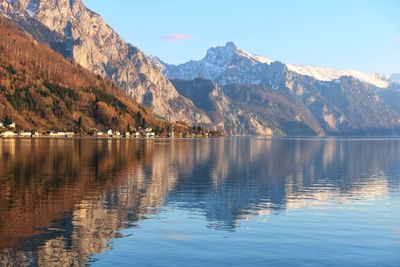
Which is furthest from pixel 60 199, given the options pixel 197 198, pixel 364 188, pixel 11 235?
pixel 364 188

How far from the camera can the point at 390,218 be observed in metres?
71.1

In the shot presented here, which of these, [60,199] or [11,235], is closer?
[11,235]

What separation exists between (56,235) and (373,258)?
2786cm

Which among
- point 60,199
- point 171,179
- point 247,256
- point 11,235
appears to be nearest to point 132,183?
point 171,179

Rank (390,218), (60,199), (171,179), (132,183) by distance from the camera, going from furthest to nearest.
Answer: (171,179), (132,183), (60,199), (390,218)

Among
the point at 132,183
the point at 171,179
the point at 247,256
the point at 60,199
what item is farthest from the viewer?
the point at 171,179

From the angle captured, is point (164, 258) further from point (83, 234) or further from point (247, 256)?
point (83, 234)

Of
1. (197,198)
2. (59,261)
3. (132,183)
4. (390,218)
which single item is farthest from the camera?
(132,183)

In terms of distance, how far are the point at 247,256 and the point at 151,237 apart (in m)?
10.7

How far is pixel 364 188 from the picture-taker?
345ft

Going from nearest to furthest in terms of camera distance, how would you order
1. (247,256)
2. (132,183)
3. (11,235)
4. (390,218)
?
(247,256) < (11,235) < (390,218) < (132,183)

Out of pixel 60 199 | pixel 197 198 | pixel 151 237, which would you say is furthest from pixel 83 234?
pixel 197 198

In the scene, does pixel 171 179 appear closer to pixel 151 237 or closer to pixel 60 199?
pixel 60 199

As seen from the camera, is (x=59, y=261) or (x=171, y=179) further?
(x=171, y=179)
